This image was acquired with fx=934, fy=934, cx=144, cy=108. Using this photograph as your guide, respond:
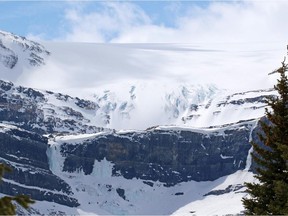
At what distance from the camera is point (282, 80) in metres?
47.7

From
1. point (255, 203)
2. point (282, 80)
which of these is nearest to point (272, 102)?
point (282, 80)

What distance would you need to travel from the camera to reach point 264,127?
46.2 meters

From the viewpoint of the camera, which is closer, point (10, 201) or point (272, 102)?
point (10, 201)

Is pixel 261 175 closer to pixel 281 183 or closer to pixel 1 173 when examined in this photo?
pixel 281 183

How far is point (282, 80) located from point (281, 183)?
23.1 ft

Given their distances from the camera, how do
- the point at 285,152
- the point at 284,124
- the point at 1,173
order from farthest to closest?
the point at 284,124, the point at 285,152, the point at 1,173

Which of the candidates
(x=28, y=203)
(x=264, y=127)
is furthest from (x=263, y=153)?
(x=28, y=203)

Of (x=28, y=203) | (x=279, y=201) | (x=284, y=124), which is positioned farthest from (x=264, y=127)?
(x=28, y=203)

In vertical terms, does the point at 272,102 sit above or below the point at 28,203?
above


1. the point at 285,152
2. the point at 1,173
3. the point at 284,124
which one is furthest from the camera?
the point at 284,124

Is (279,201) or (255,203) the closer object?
(279,201)

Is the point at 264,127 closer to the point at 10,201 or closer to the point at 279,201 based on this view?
the point at 279,201

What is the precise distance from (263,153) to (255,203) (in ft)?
8.36

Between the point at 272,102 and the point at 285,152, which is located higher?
the point at 272,102
